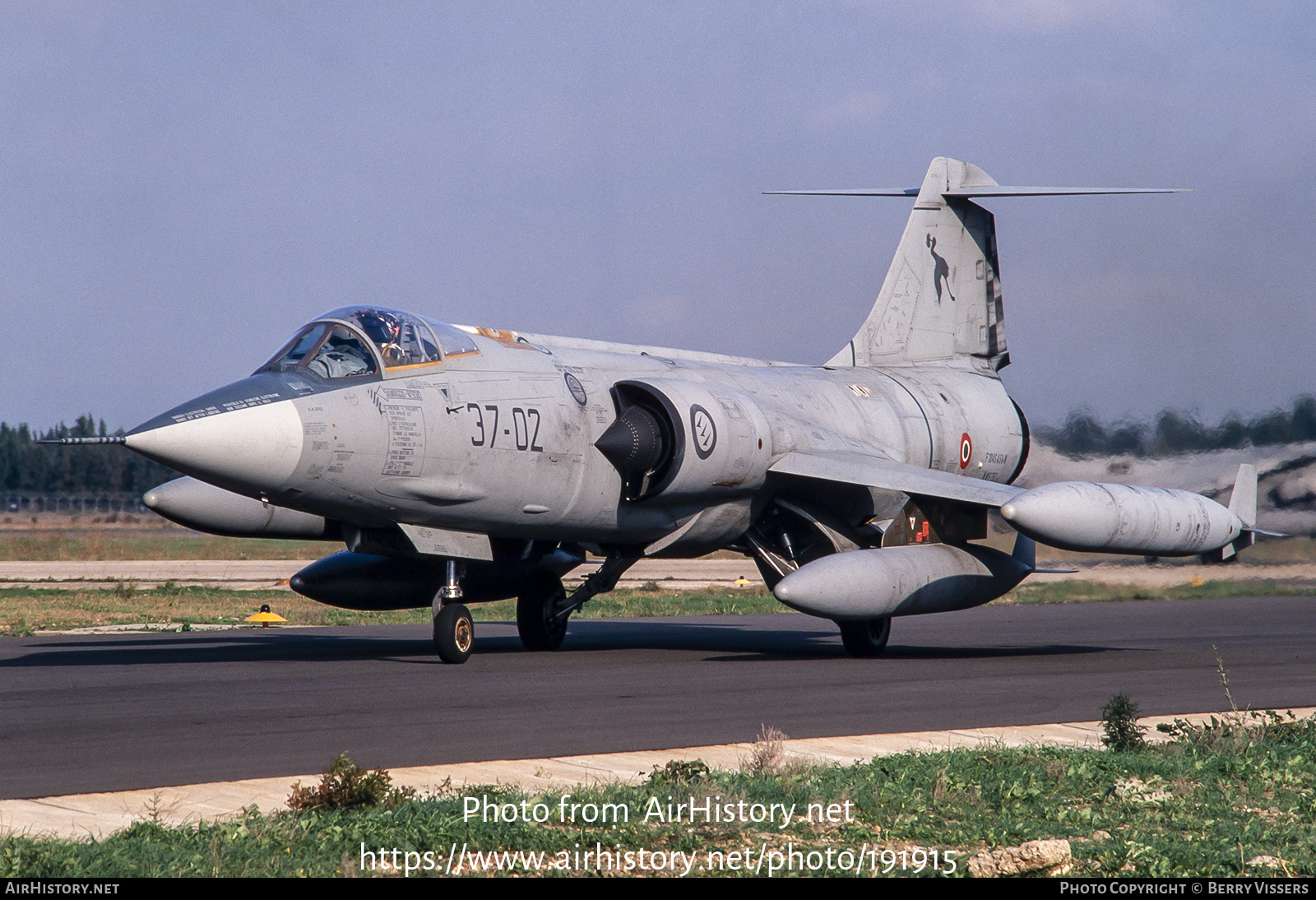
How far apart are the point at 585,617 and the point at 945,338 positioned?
314 inches

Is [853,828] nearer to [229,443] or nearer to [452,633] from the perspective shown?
[229,443]

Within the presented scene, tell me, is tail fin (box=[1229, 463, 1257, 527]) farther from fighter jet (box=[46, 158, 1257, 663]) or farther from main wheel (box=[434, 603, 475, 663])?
main wheel (box=[434, 603, 475, 663])

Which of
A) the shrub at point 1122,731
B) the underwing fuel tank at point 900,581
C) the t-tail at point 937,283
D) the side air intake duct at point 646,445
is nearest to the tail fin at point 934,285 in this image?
the t-tail at point 937,283

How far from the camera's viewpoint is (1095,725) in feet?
30.0

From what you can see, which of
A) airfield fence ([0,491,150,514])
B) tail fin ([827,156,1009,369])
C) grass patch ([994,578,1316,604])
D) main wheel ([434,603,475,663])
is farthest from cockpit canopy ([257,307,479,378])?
airfield fence ([0,491,150,514])

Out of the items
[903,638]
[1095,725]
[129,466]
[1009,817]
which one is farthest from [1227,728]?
[129,466]

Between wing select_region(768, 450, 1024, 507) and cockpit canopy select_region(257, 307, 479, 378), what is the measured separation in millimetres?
4340

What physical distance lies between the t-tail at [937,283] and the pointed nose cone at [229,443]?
970 centimetres

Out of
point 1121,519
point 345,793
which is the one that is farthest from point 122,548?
Answer: point 345,793

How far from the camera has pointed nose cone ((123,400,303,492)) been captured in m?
10.8

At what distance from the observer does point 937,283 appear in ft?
65.2

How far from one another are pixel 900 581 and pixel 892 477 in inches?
57.9

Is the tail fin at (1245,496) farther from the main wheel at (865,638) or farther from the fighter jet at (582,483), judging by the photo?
the main wheel at (865,638)
